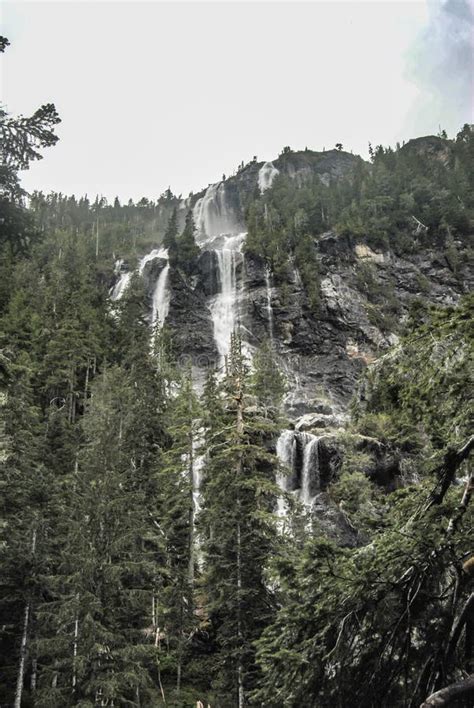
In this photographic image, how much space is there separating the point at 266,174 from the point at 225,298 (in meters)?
59.0

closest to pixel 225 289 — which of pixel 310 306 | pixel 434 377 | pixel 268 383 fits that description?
pixel 310 306

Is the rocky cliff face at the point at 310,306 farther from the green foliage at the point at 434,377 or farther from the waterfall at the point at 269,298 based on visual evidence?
the green foliage at the point at 434,377

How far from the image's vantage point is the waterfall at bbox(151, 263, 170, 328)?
207ft

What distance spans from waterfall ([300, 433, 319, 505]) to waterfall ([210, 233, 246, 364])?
24314 mm

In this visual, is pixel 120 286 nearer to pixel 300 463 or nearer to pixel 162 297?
pixel 162 297

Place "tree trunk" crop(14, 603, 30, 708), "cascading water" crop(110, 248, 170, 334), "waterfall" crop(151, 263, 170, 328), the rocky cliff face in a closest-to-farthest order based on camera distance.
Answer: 1. "tree trunk" crop(14, 603, 30, 708)
2. the rocky cliff face
3. "waterfall" crop(151, 263, 170, 328)
4. "cascading water" crop(110, 248, 170, 334)

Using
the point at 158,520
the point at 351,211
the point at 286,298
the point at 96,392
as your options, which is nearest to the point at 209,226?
the point at 351,211

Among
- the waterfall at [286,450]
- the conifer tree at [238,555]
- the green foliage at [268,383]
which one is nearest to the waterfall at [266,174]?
the green foliage at [268,383]

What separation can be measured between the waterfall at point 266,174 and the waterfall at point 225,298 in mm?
42594

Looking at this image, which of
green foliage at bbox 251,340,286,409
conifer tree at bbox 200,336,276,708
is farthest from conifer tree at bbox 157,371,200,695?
green foliage at bbox 251,340,286,409

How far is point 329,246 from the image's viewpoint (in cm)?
7075

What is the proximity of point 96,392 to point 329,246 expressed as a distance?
46874mm

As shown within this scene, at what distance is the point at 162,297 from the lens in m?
65.8

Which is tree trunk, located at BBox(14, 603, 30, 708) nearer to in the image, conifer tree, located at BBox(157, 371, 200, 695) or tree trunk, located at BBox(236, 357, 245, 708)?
conifer tree, located at BBox(157, 371, 200, 695)
